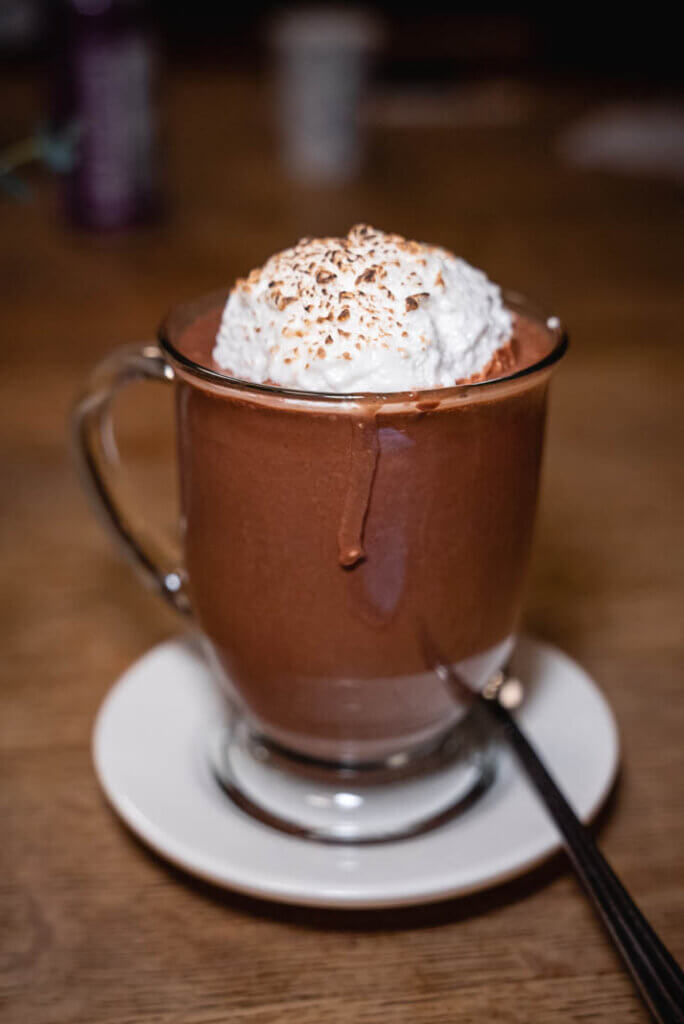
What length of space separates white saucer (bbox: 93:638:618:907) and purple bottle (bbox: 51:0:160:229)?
112 cm

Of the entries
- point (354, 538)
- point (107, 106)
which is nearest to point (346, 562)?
point (354, 538)

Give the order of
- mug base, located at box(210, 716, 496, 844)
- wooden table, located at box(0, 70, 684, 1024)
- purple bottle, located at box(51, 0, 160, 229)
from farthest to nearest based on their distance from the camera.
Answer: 1. purple bottle, located at box(51, 0, 160, 229)
2. mug base, located at box(210, 716, 496, 844)
3. wooden table, located at box(0, 70, 684, 1024)

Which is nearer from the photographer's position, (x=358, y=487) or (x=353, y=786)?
(x=358, y=487)

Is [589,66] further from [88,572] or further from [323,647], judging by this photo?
[323,647]

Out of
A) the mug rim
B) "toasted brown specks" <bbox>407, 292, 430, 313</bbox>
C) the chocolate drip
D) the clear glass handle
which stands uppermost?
"toasted brown specks" <bbox>407, 292, 430, 313</bbox>

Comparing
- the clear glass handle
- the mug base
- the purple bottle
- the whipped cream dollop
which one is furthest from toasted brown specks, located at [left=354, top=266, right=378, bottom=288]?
the purple bottle

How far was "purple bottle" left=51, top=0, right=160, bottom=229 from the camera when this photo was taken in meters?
1.63

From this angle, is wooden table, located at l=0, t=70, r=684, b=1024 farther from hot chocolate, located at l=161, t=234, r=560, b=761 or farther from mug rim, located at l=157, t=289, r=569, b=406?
mug rim, located at l=157, t=289, r=569, b=406

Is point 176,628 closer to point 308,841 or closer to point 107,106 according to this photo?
point 308,841

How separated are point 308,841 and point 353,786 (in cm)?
7

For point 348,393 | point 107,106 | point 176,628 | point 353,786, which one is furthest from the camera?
Answer: point 107,106

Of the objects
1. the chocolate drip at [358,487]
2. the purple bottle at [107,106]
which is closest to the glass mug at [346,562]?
the chocolate drip at [358,487]

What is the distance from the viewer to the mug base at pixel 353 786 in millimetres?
643

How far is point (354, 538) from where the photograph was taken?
58cm
